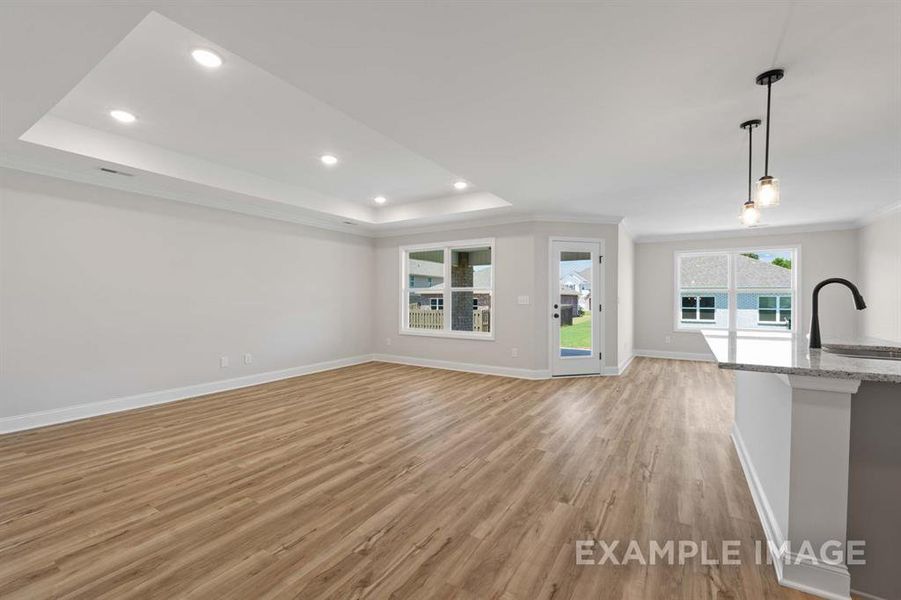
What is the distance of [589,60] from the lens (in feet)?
6.52

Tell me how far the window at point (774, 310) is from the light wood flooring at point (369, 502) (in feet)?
13.7

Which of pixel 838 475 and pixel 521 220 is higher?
pixel 521 220

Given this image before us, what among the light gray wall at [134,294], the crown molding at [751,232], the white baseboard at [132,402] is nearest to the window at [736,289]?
the crown molding at [751,232]

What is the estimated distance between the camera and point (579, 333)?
19.4 ft

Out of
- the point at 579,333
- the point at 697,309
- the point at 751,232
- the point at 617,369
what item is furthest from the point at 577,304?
the point at 751,232

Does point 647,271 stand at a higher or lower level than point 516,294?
higher

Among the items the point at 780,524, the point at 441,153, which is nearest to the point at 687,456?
the point at 780,524

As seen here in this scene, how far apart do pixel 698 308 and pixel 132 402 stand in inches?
358

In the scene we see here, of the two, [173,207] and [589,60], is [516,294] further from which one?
[173,207]

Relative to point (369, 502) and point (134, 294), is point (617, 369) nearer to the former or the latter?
point (369, 502)

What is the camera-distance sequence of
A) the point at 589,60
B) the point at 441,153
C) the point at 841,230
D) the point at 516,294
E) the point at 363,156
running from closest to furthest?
1. the point at 589,60
2. the point at 441,153
3. the point at 363,156
4. the point at 516,294
5. the point at 841,230

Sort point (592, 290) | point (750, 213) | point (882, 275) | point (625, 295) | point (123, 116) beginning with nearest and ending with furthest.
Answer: point (750, 213) → point (123, 116) → point (882, 275) → point (592, 290) → point (625, 295)

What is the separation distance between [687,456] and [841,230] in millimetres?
6186

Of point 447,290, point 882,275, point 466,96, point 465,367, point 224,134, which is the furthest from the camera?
point 447,290
